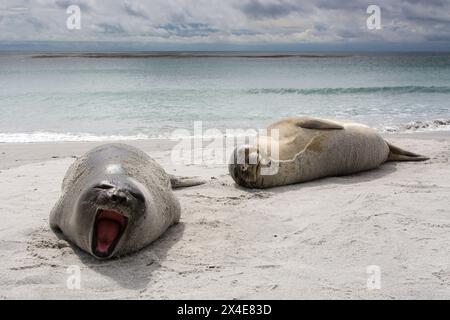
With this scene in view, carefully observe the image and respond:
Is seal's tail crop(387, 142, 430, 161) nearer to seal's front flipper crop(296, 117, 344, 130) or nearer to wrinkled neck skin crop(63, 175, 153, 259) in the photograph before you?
seal's front flipper crop(296, 117, 344, 130)

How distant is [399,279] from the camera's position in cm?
333

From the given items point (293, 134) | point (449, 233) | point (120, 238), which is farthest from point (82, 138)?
point (449, 233)

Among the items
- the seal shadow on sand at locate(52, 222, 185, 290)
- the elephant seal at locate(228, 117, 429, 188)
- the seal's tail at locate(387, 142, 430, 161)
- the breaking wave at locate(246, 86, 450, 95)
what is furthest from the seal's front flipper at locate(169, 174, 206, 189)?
the breaking wave at locate(246, 86, 450, 95)

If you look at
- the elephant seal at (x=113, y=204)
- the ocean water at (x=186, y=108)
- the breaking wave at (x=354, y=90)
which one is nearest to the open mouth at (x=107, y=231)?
the elephant seal at (x=113, y=204)

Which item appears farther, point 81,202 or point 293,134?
point 293,134

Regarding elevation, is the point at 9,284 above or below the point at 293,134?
below

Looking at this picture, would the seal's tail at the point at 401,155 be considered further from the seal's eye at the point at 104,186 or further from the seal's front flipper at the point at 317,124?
the seal's eye at the point at 104,186

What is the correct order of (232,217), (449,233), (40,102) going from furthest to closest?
1. (40,102)
2. (232,217)
3. (449,233)

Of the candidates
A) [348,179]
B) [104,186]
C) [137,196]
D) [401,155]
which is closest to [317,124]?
[348,179]

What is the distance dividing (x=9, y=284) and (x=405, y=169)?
4775mm

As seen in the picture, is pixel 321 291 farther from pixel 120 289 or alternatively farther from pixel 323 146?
pixel 323 146

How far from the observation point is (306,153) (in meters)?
6.07

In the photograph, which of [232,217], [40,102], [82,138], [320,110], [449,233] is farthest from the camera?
[40,102]

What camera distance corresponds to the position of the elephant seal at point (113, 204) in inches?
141
